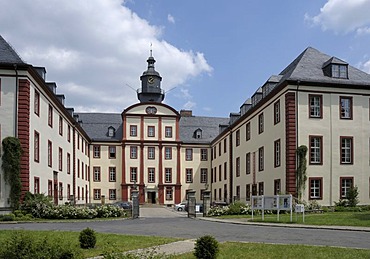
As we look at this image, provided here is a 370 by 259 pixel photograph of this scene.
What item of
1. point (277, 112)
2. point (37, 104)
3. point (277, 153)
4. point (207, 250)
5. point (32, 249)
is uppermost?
point (37, 104)

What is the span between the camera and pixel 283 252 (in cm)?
1158

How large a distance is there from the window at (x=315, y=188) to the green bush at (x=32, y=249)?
81.9 feet

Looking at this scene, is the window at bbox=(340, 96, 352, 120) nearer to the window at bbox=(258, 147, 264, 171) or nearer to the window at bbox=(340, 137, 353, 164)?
the window at bbox=(340, 137, 353, 164)

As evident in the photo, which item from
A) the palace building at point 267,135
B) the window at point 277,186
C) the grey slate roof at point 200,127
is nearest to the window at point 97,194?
the palace building at point 267,135

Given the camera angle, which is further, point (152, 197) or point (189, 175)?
point (189, 175)

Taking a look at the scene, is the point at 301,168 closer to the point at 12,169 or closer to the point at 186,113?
the point at 12,169

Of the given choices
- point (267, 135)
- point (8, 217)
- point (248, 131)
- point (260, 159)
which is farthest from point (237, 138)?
point (8, 217)

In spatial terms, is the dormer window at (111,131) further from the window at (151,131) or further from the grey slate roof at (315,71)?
the grey slate roof at (315,71)

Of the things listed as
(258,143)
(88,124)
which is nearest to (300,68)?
(258,143)

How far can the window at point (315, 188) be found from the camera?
32.0m

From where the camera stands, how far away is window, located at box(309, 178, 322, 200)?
31972mm

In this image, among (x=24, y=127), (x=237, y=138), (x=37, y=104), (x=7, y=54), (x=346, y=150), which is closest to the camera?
(x=24, y=127)

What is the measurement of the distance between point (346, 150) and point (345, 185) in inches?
97.3

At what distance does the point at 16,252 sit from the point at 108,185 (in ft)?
177
